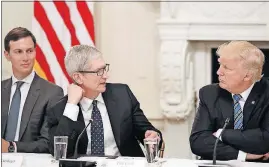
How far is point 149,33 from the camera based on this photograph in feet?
16.7

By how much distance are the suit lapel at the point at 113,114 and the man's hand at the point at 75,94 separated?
0.18 m

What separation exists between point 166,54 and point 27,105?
1.71m

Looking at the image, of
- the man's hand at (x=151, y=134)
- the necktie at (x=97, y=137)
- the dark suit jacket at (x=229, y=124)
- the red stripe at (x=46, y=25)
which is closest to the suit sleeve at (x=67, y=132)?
the necktie at (x=97, y=137)

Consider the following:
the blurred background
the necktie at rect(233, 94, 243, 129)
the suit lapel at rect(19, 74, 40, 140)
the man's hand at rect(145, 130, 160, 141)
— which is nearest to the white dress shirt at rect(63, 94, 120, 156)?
the man's hand at rect(145, 130, 160, 141)

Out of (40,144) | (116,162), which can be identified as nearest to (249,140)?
(116,162)

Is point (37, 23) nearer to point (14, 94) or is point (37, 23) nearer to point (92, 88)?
point (14, 94)

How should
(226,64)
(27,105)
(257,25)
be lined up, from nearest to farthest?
1. (226,64)
2. (27,105)
3. (257,25)

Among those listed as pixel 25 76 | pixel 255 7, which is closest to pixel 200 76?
pixel 255 7

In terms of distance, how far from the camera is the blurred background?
488cm

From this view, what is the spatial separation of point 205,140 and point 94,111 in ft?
2.06

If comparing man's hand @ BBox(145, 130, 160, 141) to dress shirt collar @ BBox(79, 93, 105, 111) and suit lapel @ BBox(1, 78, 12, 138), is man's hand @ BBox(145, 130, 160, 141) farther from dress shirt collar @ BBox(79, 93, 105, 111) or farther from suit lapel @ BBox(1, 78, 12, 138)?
suit lapel @ BBox(1, 78, 12, 138)

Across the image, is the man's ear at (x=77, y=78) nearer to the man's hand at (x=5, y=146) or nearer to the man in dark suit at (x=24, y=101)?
the man in dark suit at (x=24, y=101)

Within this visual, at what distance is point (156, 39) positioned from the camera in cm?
509

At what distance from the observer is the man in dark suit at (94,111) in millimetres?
3168
